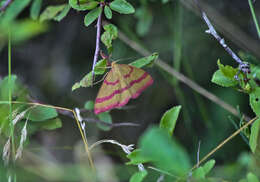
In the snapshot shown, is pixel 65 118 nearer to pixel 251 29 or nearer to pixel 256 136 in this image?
A: pixel 251 29

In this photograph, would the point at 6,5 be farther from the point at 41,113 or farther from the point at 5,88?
the point at 41,113

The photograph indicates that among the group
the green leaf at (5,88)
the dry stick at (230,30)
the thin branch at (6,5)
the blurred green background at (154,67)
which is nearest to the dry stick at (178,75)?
the blurred green background at (154,67)

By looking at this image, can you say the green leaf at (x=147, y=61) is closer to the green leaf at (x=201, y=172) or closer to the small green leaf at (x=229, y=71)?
the small green leaf at (x=229, y=71)

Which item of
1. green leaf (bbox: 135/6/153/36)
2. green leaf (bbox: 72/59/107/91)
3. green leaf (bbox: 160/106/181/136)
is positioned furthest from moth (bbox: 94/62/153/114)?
green leaf (bbox: 135/6/153/36)

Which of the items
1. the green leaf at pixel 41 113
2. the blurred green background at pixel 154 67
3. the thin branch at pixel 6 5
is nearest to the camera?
the green leaf at pixel 41 113

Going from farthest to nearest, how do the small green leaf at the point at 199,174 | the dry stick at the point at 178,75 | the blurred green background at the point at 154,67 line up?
1. the blurred green background at the point at 154,67
2. the dry stick at the point at 178,75
3. the small green leaf at the point at 199,174

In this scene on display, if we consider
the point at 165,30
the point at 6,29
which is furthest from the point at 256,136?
the point at 165,30

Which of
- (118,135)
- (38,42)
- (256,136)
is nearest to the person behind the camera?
(256,136)
